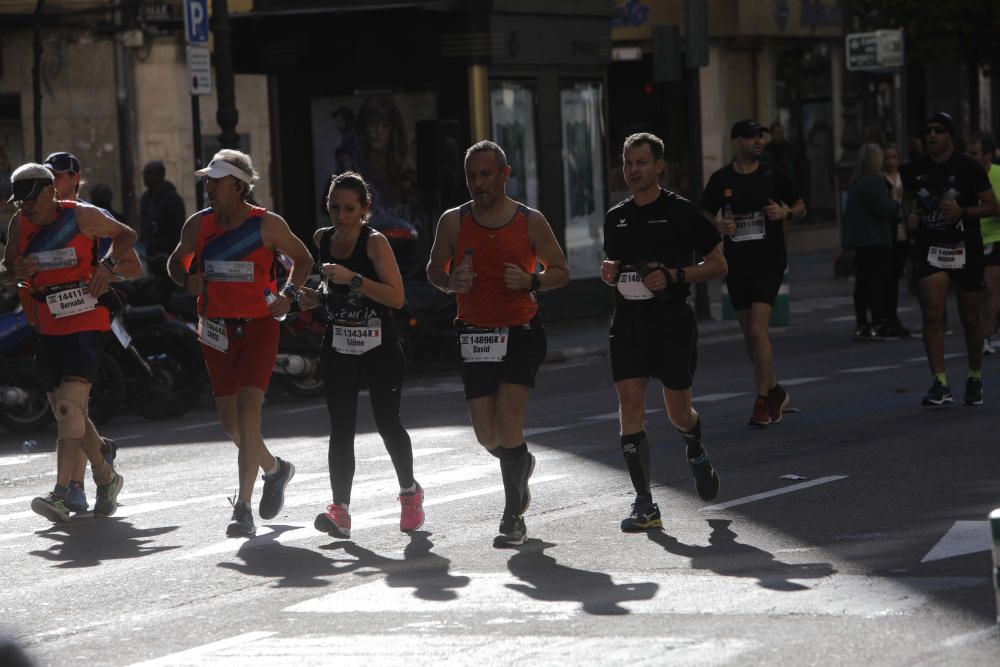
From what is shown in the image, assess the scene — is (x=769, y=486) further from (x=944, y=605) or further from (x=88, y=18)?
(x=88, y=18)

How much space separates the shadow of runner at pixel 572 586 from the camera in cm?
730

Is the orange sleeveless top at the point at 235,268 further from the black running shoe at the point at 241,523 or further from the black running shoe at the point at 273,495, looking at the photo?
the black running shoe at the point at 241,523

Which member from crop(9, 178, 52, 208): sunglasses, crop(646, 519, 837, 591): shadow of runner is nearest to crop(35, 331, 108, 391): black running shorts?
crop(9, 178, 52, 208): sunglasses

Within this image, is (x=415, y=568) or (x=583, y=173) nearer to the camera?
(x=415, y=568)

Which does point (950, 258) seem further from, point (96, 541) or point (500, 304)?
point (96, 541)

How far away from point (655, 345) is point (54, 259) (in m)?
3.20

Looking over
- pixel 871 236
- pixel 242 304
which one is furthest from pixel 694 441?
pixel 871 236

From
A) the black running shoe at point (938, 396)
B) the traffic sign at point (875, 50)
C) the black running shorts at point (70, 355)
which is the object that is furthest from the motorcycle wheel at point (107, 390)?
the traffic sign at point (875, 50)

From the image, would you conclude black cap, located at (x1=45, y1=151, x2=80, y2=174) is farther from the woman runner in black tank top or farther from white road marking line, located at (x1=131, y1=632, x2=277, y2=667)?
white road marking line, located at (x1=131, y1=632, x2=277, y2=667)

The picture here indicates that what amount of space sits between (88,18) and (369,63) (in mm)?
10295

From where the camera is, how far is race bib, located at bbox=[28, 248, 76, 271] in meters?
10.3

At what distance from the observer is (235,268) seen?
9.55m

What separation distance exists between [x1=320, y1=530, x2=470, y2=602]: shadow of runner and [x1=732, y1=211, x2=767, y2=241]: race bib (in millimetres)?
4315

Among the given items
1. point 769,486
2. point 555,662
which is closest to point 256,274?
point 769,486
